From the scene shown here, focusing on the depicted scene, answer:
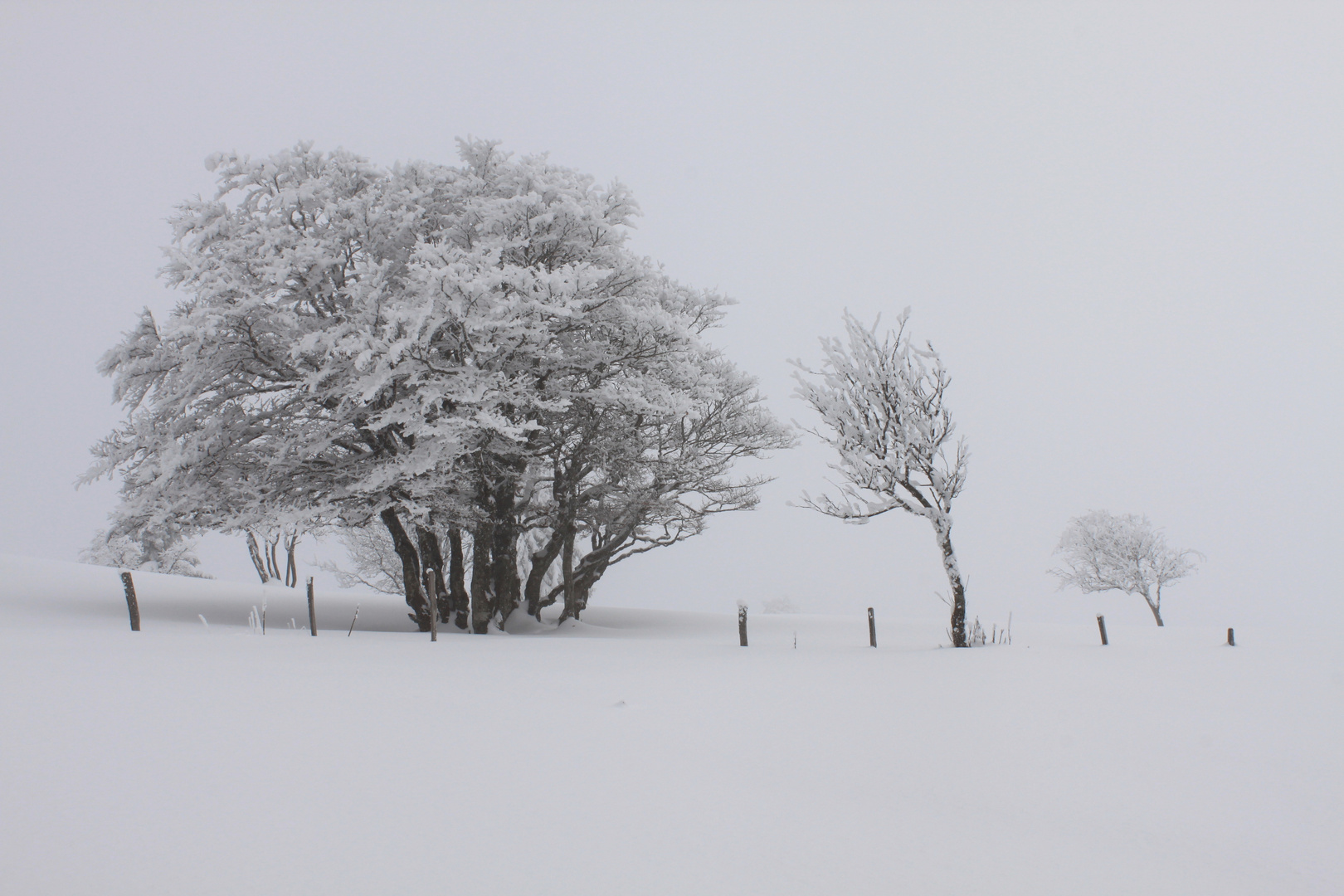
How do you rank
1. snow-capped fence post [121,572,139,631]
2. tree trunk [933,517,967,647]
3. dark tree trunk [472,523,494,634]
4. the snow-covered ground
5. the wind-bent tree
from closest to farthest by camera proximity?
1. the snow-covered ground
2. snow-capped fence post [121,572,139,631]
3. tree trunk [933,517,967,647]
4. dark tree trunk [472,523,494,634]
5. the wind-bent tree

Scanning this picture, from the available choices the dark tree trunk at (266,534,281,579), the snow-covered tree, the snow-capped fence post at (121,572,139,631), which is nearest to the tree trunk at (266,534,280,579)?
the dark tree trunk at (266,534,281,579)

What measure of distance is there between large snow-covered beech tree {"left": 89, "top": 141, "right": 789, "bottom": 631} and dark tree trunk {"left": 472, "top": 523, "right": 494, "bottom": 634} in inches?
2.3

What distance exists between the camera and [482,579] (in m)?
17.0

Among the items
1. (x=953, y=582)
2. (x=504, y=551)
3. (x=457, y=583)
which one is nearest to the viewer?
(x=953, y=582)

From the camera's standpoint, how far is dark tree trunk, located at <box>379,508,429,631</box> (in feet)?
55.6

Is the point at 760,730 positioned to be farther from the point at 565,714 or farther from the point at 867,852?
the point at 867,852

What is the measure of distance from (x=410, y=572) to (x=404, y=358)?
6281 mm

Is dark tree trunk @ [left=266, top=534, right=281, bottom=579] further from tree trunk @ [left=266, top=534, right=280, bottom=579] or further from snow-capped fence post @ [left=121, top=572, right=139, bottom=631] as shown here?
snow-capped fence post @ [left=121, top=572, right=139, bottom=631]

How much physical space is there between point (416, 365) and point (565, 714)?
9.62 m

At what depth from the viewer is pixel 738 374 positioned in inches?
760

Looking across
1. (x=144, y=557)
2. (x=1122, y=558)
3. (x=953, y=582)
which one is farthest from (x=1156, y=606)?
(x=144, y=557)

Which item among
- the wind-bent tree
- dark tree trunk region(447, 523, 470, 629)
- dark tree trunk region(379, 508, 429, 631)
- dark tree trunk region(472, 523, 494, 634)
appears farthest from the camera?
the wind-bent tree

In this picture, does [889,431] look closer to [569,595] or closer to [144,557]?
[569,595]

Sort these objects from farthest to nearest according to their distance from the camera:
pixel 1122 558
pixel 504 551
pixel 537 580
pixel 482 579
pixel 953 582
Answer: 1. pixel 1122 558
2. pixel 537 580
3. pixel 504 551
4. pixel 482 579
5. pixel 953 582
